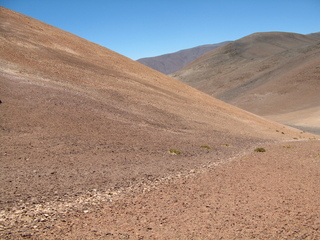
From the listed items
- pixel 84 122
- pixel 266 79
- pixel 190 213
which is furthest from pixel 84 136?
pixel 266 79

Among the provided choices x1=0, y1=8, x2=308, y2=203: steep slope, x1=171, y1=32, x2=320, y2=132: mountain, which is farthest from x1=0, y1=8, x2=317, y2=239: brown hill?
x1=171, y1=32, x2=320, y2=132: mountain

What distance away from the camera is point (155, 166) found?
45.8 ft

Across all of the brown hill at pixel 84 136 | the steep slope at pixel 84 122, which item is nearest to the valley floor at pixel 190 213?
the brown hill at pixel 84 136

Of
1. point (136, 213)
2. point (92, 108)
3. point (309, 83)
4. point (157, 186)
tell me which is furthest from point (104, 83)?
point (309, 83)

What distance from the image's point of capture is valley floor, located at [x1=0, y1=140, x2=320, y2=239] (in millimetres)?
6953

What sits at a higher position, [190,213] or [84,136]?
[84,136]

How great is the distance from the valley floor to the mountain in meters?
43.3

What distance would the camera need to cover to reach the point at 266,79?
9525cm

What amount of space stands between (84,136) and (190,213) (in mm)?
9986

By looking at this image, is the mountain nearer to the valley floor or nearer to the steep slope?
the steep slope

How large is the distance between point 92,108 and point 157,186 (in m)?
12.2

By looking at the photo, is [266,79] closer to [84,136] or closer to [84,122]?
[84,122]

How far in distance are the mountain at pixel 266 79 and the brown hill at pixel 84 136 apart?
1236 inches

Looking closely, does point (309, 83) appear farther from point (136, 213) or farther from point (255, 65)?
point (136, 213)
